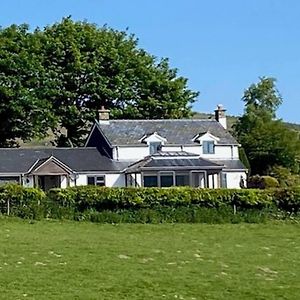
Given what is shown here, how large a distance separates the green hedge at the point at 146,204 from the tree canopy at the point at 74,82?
3099cm

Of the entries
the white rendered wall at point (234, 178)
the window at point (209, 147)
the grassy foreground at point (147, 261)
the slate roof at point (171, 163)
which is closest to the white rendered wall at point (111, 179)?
the slate roof at point (171, 163)

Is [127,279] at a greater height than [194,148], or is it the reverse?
[194,148]

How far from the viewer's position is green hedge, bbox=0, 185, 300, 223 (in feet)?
115

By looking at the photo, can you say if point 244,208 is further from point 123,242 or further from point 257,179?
point 257,179

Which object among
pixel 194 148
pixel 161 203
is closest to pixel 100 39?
pixel 194 148

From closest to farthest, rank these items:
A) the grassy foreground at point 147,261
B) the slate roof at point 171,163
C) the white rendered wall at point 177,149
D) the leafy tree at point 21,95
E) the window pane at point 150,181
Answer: the grassy foreground at point 147,261, the slate roof at point 171,163, the window pane at point 150,181, the white rendered wall at point 177,149, the leafy tree at point 21,95

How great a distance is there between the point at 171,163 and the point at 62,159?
8584 millimetres

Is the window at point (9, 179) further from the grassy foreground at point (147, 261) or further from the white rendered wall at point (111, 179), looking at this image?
the grassy foreground at point (147, 261)

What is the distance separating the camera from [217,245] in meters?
27.0

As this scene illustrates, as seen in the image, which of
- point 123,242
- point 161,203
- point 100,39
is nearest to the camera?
point 123,242

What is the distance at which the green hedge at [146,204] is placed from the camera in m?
35.1

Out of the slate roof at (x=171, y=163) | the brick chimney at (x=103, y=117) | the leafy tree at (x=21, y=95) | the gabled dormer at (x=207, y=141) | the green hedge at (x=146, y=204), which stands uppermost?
the leafy tree at (x=21, y=95)

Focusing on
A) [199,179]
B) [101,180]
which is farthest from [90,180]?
[199,179]

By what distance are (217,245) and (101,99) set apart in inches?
1732
